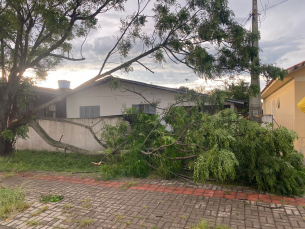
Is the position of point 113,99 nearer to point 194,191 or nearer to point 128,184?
point 128,184

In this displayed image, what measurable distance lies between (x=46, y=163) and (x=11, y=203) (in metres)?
4.05

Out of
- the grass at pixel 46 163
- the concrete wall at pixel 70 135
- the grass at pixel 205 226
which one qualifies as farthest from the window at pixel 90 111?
the grass at pixel 205 226

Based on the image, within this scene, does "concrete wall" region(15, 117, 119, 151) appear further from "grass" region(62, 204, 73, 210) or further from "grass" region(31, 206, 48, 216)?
"grass" region(31, 206, 48, 216)

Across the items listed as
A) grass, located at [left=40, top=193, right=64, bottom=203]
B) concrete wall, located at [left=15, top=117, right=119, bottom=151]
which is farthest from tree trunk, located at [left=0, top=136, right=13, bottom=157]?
grass, located at [left=40, top=193, right=64, bottom=203]

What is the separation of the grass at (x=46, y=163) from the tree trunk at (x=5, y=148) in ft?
0.71

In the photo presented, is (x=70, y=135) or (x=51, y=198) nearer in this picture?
(x=51, y=198)

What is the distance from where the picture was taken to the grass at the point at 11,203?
13.9 ft

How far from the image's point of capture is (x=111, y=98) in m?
12.9

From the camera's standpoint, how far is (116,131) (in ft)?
24.6

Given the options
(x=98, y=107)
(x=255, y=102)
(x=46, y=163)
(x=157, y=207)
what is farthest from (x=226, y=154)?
(x=98, y=107)

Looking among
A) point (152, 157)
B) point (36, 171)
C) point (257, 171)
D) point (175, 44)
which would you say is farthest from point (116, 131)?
point (257, 171)

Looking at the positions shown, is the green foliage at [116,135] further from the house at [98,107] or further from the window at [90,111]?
the window at [90,111]

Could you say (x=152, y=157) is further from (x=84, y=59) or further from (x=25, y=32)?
(x=25, y=32)

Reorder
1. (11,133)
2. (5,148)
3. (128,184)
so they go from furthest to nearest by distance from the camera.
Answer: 1. (5,148)
2. (11,133)
3. (128,184)
